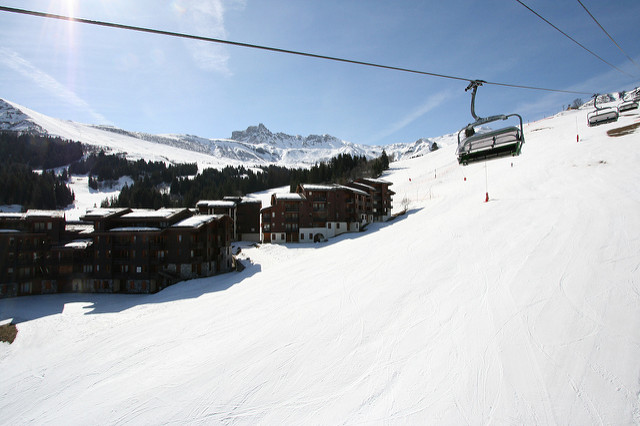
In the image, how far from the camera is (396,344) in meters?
11.4

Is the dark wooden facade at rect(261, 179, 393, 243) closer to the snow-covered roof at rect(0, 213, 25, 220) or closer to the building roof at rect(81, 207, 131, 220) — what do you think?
the building roof at rect(81, 207, 131, 220)

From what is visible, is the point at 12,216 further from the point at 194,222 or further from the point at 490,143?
the point at 490,143

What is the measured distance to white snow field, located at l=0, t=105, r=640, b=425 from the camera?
8695mm

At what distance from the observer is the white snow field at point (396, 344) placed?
870 cm

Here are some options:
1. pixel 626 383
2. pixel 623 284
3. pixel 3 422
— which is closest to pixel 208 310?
pixel 3 422

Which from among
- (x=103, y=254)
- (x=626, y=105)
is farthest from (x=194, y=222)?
(x=626, y=105)

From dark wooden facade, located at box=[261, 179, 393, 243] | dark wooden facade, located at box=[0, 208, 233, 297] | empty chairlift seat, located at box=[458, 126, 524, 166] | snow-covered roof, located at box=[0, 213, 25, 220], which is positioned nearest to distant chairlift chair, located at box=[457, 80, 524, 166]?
empty chairlift seat, located at box=[458, 126, 524, 166]

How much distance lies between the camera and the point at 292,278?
73.4ft

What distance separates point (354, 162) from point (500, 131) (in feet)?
313

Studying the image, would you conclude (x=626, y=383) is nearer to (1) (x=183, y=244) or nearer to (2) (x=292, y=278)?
(2) (x=292, y=278)

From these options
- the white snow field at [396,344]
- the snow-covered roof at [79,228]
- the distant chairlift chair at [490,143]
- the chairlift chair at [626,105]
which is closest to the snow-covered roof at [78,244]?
the snow-covered roof at [79,228]

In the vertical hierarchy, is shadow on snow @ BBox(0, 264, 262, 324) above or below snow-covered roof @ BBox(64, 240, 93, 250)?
below

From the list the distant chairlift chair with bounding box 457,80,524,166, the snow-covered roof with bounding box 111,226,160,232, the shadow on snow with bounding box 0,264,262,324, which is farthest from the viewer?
the snow-covered roof with bounding box 111,226,160,232

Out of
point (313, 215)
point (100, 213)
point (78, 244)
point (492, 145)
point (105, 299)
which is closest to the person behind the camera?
point (492, 145)
